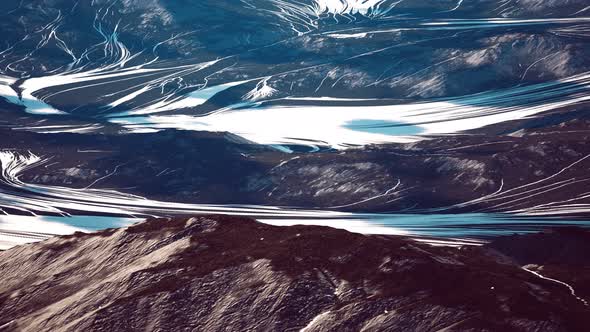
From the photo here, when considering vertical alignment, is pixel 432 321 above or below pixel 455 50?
above

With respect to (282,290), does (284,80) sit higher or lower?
lower

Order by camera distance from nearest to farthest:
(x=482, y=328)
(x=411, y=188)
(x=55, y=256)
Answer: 1. (x=482, y=328)
2. (x=55, y=256)
3. (x=411, y=188)

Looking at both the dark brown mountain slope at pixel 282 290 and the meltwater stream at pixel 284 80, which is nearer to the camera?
the dark brown mountain slope at pixel 282 290

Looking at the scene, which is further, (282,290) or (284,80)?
(284,80)

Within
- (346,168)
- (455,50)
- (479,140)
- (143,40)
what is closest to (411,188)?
(346,168)

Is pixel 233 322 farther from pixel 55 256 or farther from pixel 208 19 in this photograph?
pixel 208 19

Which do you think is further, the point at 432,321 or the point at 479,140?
the point at 479,140

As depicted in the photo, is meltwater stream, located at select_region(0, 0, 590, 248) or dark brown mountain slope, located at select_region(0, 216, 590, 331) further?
meltwater stream, located at select_region(0, 0, 590, 248)

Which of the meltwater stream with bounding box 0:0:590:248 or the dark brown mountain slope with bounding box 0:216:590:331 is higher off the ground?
the dark brown mountain slope with bounding box 0:216:590:331

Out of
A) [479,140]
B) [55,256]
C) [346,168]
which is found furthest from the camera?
[479,140]

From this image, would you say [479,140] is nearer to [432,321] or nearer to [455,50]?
[455,50]

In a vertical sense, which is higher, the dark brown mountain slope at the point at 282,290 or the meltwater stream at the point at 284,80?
the dark brown mountain slope at the point at 282,290
